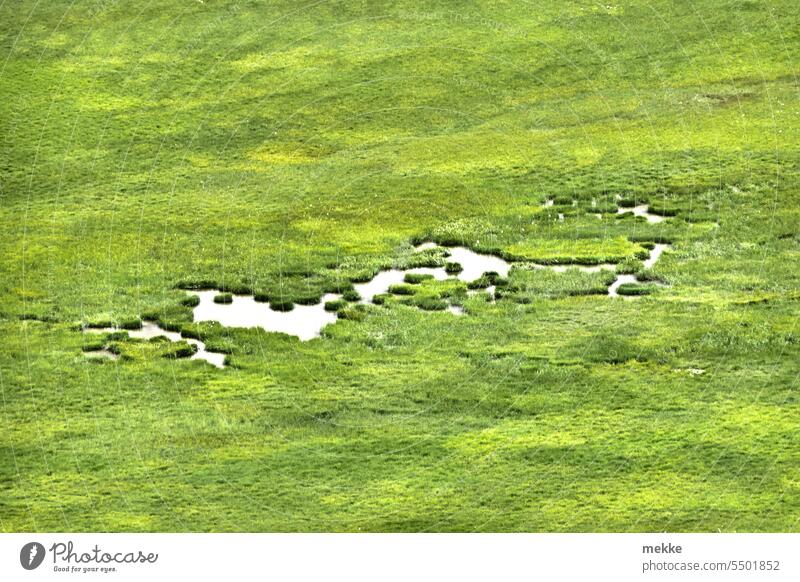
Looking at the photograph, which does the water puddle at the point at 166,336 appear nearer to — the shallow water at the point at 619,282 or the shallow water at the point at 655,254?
the shallow water at the point at 619,282

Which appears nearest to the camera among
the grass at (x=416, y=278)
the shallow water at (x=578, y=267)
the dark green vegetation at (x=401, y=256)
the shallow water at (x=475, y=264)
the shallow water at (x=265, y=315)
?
the dark green vegetation at (x=401, y=256)

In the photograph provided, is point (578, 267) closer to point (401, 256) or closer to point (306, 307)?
point (401, 256)

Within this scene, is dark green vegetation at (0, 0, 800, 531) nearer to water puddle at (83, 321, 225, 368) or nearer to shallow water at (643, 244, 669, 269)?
water puddle at (83, 321, 225, 368)

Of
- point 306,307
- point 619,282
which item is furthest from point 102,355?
point 619,282

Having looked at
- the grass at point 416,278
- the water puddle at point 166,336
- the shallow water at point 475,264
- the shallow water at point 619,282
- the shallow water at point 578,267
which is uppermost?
the water puddle at point 166,336

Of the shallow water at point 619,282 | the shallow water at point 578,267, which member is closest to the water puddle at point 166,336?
the shallow water at point 578,267

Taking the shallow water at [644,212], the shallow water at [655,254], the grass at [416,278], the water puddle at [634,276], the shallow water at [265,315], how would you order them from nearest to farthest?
the shallow water at [265,315], the water puddle at [634,276], the grass at [416,278], the shallow water at [655,254], the shallow water at [644,212]

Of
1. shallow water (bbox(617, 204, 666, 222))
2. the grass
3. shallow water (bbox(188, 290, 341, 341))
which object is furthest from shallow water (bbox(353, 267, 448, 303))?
shallow water (bbox(617, 204, 666, 222))

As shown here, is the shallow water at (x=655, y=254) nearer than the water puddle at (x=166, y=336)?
No
